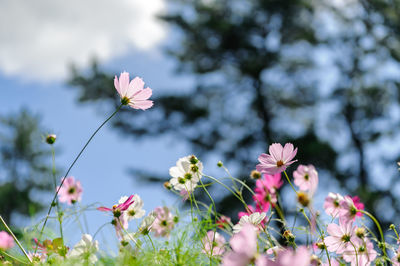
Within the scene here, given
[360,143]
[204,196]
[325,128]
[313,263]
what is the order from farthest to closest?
1. [325,128]
2. [360,143]
3. [204,196]
4. [313,263]

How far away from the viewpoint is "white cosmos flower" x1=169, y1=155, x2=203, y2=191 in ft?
2.47

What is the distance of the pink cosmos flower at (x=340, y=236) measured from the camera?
2.23 feet

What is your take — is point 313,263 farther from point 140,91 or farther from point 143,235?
point 140,91

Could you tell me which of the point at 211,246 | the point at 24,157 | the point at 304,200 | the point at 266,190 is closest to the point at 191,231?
the point at 211,246

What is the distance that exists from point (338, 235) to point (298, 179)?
207 mm

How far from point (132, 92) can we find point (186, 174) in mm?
176

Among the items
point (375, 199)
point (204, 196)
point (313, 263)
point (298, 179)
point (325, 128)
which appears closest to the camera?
point (313, 263)

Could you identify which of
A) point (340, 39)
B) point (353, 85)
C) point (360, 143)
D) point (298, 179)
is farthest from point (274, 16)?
→ point (298, 179)

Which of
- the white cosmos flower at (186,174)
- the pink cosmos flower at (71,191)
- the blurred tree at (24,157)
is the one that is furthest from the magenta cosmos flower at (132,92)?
the blurred tree at (24,157)

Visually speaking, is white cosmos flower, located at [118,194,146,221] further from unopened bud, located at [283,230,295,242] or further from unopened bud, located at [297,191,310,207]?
unopened bud, located at [297,191,310,207]

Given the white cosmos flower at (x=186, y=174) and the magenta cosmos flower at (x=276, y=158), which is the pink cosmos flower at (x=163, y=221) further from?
the magenta cosmos flower at (x=276, y=158)

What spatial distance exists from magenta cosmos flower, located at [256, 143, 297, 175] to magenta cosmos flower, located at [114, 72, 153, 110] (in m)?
0.21

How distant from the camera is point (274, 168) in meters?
0.66

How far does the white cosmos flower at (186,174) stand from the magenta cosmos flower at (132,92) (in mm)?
128
